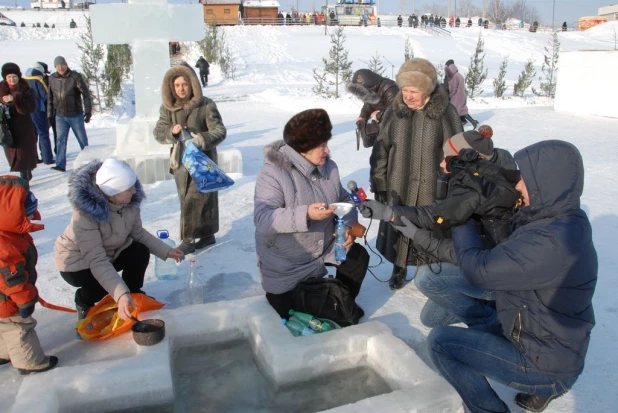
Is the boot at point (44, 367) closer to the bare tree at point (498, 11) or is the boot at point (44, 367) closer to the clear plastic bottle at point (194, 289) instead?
the clear plastic bottle at point (194, 289)

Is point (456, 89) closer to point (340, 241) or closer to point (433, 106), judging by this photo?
point (433, 106)

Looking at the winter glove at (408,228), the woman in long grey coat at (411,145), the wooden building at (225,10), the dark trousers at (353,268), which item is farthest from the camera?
the wooden building at (225,10)

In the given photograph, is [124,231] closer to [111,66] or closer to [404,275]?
[404,275]

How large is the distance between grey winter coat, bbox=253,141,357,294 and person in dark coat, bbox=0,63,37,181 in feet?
15.5

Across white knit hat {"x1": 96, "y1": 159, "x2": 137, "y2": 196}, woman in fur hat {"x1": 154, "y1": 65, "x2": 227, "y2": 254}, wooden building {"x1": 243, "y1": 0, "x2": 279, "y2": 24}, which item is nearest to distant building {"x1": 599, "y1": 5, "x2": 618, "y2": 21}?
wooden building {"x1": 243, "y1": 0, "x2": 279, "y2": 24}

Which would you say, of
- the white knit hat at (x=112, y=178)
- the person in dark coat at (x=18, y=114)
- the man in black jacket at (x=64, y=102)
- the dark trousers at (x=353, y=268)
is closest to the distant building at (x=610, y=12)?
the man in black jacket at (x=64, y=102)

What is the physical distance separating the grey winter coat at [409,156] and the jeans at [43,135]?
5880mm

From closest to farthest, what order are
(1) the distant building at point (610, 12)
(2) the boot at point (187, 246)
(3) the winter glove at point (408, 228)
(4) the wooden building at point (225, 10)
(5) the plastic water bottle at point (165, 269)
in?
(3) the winter glove at point (408, 228) → (5) the plastic water bottle at point (165, 269) → (2) the boot at point (187, 246) → (4) the wooden building at point (225, 10) → (1) the distant building at point (610, 12)

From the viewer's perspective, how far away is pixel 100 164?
120 inches

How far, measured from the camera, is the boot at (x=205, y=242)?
4645mm

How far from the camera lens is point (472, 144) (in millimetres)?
2996

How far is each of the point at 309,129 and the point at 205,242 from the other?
6.79 ft

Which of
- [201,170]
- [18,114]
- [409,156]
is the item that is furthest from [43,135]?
[409,156]

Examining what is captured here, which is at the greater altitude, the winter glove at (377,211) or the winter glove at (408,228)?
the winter glove at (377,211)
